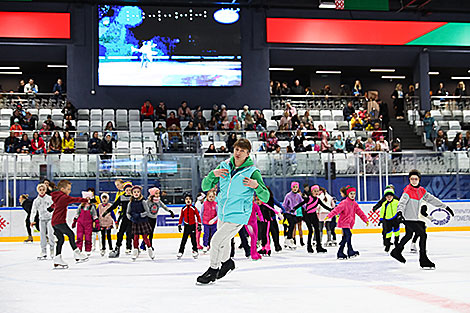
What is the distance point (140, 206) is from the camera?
11.2 meters

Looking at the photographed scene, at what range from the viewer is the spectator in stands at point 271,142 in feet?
67.7

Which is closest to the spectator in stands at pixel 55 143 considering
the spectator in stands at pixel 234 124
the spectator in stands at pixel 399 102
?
the spectator in stands at pixel 234 124

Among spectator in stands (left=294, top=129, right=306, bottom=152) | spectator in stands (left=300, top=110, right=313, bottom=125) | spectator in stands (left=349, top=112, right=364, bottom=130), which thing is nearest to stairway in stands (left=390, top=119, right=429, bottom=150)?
spectator in stands (left=349, top=112, right=364, bottom=130)

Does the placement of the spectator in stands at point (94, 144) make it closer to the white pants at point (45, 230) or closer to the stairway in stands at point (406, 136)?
the white pants at point (45, 230)

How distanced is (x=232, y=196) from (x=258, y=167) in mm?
9937

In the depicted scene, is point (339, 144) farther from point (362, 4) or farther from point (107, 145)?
point (107, 145)

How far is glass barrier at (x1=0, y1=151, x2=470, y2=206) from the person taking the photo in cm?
1612

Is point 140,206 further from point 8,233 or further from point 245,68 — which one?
point 245,68

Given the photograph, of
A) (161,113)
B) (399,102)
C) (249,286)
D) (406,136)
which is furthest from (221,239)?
(399,102)

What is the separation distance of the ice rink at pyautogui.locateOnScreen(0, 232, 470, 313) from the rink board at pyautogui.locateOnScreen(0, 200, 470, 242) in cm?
585

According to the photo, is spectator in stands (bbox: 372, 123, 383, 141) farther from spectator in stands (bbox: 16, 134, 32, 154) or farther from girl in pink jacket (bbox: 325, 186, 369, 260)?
girl in pink jacket (bbox: 325, 186, 369, 260)

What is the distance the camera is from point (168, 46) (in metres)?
26.2

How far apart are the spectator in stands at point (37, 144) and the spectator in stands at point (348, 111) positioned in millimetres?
12335

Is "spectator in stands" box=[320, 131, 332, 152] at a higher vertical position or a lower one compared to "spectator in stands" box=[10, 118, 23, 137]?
lower
